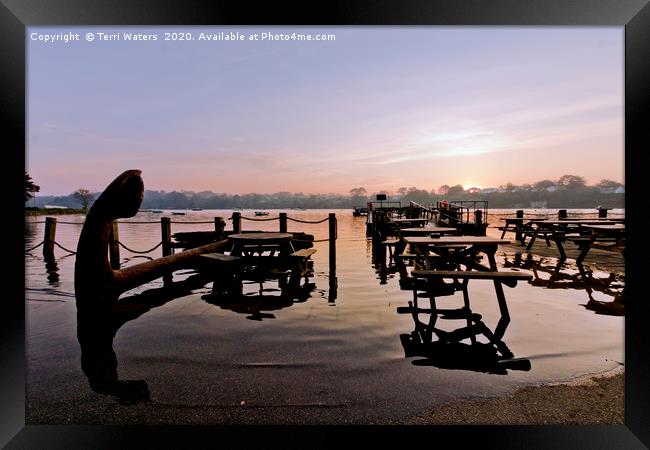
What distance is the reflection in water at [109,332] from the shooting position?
11.2 feet

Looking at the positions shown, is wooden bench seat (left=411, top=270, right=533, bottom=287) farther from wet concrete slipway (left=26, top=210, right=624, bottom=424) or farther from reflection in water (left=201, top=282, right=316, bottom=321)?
reflection in water (left=201, top=282, right=316, bottom=321)

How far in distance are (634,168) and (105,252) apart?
6380mm

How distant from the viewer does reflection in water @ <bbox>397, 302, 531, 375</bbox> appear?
12.4 feet

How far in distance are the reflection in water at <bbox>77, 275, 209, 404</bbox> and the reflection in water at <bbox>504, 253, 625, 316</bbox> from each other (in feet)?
21.3

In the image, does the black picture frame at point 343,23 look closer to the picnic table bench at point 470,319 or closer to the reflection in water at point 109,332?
the reflection in water at point 109,332

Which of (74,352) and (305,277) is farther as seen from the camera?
(305,277)

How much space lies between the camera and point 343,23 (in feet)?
11.0

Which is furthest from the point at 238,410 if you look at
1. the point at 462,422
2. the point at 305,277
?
the point at 305,277

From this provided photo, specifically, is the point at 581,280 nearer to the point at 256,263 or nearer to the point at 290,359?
the point at 290,359

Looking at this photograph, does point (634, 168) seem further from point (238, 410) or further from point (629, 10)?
point (238, 410)

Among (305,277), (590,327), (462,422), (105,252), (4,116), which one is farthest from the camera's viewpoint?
(305,277)

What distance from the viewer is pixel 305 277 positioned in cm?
962

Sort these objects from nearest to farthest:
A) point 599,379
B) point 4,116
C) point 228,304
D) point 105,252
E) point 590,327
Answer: point 4,116
point 599,379
point 590,327
point 105,252
point 228,304

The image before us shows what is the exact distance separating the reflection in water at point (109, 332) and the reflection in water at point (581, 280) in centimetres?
648
